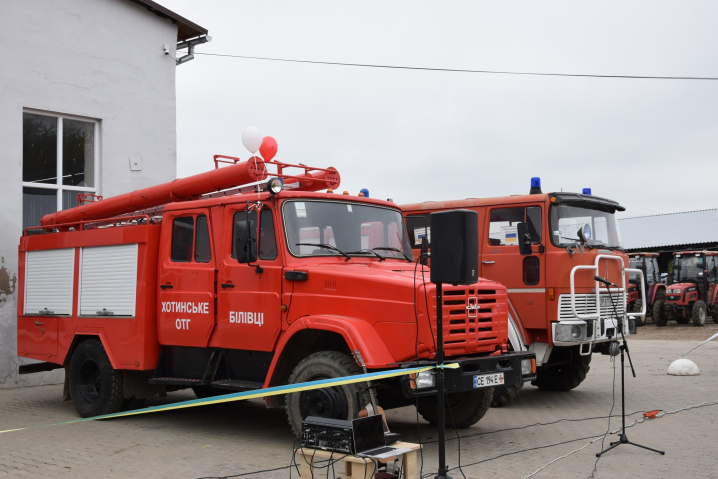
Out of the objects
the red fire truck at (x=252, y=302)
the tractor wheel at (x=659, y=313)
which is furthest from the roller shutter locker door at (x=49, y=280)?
the tractor wheel at (x=659, y=313)

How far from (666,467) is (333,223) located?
154 inches

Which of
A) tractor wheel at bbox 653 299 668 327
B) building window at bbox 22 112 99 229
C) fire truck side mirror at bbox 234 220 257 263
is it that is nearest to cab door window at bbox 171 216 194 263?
fire truck side mirror at bbox 234 220 257 263

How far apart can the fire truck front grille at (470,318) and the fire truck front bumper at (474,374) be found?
15 cm

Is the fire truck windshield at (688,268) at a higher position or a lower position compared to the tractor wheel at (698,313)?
higher

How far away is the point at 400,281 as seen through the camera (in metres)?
6.64

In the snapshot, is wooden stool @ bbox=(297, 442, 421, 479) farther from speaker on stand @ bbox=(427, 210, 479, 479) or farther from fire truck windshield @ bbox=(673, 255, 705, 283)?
fire truck windshield @ bbox=(673, 255, 705, 283)

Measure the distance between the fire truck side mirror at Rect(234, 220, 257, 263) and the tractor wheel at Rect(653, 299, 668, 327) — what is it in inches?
830

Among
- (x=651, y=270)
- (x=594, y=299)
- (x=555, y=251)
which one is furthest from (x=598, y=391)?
(x=651, y=270)

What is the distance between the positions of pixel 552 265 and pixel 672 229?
34.4m

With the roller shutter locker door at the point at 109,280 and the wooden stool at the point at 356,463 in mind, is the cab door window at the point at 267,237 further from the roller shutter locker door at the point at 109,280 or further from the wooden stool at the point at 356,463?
the wooden stool at the point at 356,463

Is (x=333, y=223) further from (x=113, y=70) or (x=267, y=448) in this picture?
(x=113, y=70)

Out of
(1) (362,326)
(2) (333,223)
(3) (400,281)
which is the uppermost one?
(2) (333,223)

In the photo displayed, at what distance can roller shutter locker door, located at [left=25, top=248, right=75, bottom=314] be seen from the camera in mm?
9633

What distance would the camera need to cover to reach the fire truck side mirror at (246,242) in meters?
7.36
